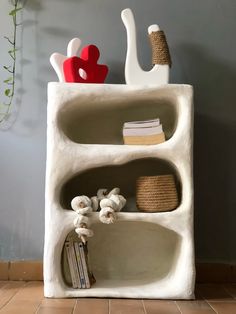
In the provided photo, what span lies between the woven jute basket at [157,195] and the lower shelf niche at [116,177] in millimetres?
226

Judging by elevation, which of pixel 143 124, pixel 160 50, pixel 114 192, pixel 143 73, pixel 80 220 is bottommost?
pixel 80 220

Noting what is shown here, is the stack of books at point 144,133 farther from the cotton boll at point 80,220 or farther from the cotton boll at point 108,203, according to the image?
the cotton boll at point 80,220

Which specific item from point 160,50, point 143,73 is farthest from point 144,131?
point 160,50

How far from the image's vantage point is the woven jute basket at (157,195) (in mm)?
1755

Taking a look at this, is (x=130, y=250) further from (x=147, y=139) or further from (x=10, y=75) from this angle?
(x=10, y=75)

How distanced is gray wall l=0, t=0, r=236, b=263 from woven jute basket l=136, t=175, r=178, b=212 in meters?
0.29

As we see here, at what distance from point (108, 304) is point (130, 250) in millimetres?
399

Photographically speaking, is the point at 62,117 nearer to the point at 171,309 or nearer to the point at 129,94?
the point at 129,94

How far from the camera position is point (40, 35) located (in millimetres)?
2057

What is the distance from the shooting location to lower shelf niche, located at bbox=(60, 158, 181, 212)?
2.01 meters

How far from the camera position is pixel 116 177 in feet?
6.64

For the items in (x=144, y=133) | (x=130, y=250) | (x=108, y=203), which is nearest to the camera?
(x=108, y=203)

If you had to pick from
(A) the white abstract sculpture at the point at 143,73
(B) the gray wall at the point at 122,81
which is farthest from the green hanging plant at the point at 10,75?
(A) the white abstract sculpture at the point at 143,73

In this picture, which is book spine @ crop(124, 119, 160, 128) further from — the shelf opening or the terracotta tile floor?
the terracotta tile floor
